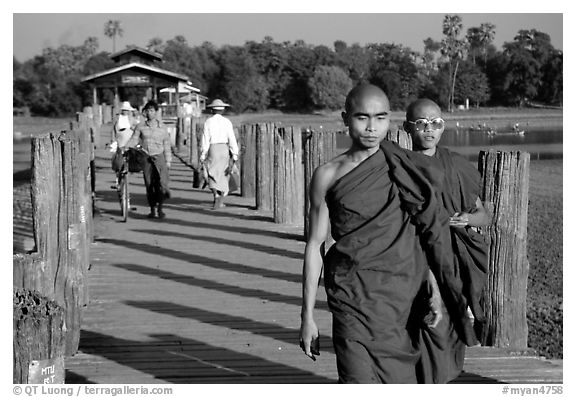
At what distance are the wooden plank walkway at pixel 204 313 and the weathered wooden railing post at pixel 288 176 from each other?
24 cm

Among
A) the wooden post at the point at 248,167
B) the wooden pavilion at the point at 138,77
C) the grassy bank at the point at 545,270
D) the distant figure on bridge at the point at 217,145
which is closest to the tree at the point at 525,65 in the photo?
the wooden pavilion at the point at 138,77

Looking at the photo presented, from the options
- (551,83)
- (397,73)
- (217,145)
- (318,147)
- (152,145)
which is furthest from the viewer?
(551,83)

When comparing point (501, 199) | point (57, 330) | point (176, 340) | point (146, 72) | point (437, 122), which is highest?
point (146, 72)

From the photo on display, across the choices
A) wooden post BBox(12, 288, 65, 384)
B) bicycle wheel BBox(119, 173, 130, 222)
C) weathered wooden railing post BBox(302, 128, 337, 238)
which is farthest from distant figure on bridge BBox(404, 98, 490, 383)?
bicycle wheel BBox(119, 173, 130, 222)

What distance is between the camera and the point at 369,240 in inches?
180

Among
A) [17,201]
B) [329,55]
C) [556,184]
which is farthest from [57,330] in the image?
[329,55]

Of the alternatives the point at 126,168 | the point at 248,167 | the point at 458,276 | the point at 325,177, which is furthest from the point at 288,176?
the point at 325,177

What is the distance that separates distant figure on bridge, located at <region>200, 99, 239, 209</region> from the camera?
13.4m

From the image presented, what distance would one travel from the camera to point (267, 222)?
13172 millimetres

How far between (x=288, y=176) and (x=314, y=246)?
313 inches

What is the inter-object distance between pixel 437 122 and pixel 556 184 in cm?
2329

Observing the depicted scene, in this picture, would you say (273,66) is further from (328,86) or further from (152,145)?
(152,145)

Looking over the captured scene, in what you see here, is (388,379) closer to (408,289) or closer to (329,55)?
(408,289)

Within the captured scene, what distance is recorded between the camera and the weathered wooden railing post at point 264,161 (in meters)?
14.0
